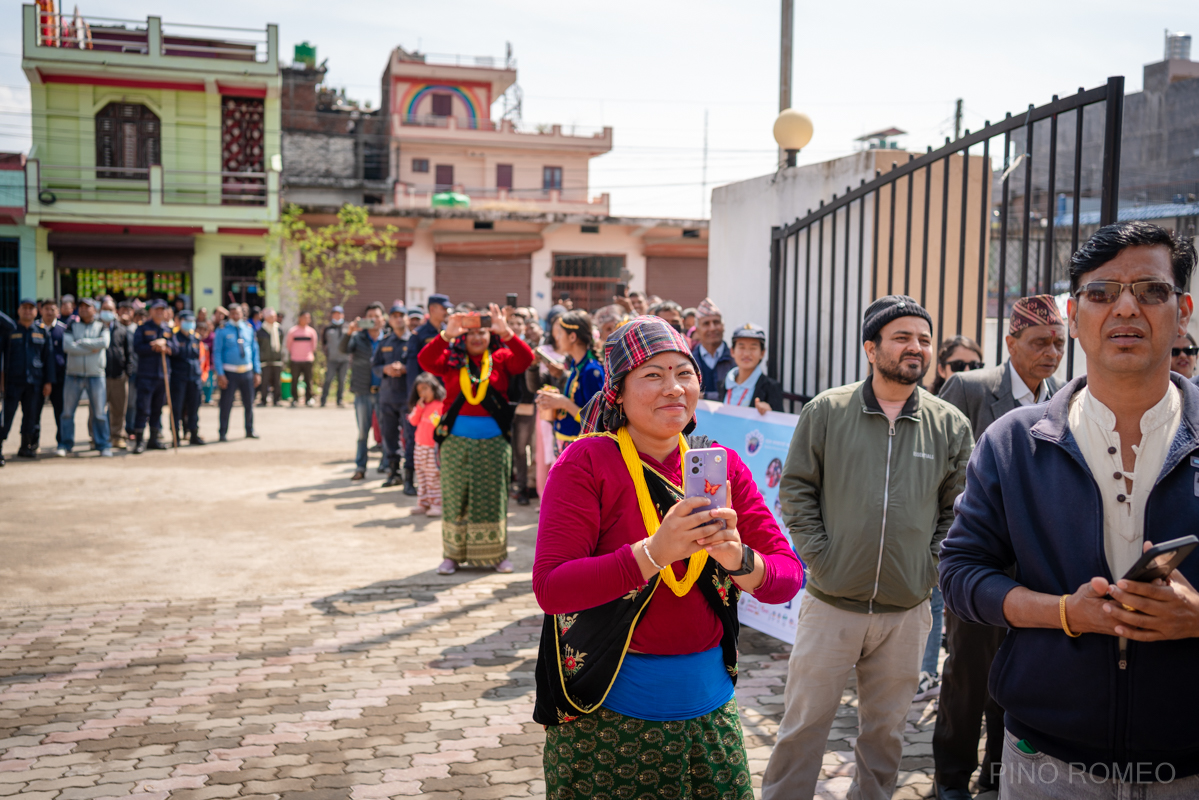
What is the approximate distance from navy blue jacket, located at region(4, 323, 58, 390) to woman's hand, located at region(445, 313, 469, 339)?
8994mm

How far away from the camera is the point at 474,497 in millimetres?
7637

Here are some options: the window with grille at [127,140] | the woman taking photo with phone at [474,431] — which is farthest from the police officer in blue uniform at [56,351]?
the window with grille at [127,140]

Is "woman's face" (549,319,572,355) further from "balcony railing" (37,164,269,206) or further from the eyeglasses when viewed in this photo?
"balcony railing" (37,164,269,206)

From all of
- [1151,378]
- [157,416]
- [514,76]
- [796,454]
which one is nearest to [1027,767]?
[1151,378]

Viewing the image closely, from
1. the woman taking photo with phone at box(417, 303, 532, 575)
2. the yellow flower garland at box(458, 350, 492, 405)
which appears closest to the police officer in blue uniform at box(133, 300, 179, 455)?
the woman taking photo with phone at box(417, 303, 532, 575)

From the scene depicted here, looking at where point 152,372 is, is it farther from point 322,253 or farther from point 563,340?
point 322,253

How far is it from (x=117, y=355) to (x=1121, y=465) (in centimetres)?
1519

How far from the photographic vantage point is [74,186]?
1073 inches

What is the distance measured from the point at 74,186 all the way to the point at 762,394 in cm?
2724

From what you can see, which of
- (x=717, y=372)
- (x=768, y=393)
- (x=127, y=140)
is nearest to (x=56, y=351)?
(x=717, y=372)

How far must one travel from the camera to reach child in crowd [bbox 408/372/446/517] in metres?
9.98

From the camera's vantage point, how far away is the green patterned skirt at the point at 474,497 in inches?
299

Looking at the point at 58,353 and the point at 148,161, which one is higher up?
the point at 148,161

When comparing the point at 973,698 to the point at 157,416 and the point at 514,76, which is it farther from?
the point at 514,76
